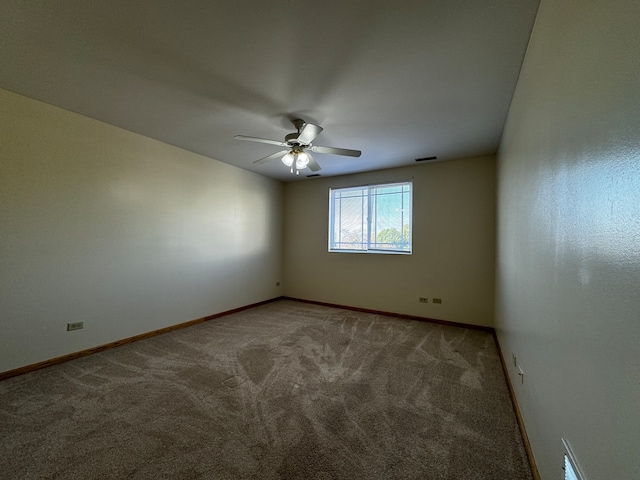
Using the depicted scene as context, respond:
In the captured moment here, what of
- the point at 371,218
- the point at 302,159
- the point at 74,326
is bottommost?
the point at 74,326

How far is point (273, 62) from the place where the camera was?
75.0 inches

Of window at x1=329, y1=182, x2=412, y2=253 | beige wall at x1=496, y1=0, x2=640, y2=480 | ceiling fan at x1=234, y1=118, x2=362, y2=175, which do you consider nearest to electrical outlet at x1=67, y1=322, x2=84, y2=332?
ceiling fan at x1=234, y1=118, x2=362, y2=175

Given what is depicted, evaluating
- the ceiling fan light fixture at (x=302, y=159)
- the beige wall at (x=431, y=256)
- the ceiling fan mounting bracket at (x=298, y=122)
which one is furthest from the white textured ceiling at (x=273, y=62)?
the beige wall at (x=431, y=256)

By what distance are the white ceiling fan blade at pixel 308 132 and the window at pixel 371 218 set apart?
7.84 feet

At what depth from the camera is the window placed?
4465mm

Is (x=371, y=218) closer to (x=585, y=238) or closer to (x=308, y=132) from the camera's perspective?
(x=308, y=132)

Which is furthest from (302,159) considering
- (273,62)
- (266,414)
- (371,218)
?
(266,414)

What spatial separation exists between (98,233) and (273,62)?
276cm

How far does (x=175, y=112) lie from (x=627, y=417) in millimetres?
3545

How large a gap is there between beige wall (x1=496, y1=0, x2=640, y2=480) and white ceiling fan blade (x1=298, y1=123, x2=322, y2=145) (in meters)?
1.57

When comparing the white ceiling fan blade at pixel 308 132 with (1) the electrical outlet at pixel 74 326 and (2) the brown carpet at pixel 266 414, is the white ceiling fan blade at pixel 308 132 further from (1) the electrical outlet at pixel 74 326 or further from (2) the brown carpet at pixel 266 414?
(1) the electrical outlet at pixel 74 326

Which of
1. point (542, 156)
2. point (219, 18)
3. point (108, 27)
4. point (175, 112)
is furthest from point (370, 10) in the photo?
point (175, 112)

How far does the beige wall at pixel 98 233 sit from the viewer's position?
7.96 ft

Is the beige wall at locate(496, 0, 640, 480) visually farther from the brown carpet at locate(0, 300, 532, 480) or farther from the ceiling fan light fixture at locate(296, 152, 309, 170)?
the ceiling fan light fixture at locate(296, 152, 309, 170)
